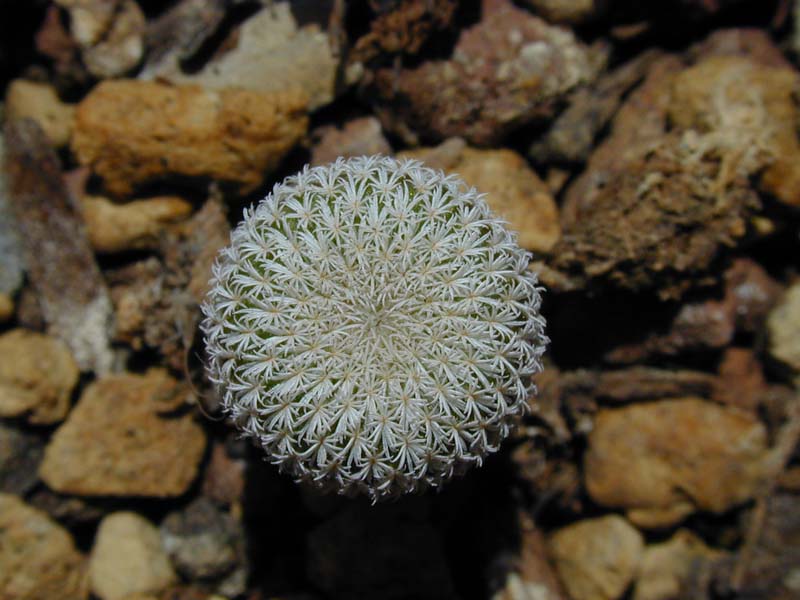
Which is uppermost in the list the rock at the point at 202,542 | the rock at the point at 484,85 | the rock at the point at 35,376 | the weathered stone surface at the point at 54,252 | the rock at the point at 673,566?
the rock at the point at 484,85

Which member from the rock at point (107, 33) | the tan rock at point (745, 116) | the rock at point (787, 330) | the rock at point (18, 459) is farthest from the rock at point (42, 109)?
the rock at point (787, 330)

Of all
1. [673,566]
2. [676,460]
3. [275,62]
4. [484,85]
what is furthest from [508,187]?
[673,566]

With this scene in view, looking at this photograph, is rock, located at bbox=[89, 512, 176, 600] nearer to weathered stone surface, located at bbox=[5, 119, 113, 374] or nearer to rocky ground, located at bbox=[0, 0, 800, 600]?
rocky ground, located at bbox=[0, 0, 800, 600]

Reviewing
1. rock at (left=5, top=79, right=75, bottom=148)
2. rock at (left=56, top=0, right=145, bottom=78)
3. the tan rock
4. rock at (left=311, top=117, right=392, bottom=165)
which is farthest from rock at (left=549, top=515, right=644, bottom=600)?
rock at (left=5, top=79, right=75, bottom=148)

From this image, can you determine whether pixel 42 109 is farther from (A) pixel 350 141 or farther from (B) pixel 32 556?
(B) pixel 32 556

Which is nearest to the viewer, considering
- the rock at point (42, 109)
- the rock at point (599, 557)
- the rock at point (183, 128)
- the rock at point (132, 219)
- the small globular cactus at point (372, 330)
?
the small globular cactus at point (372, 330)

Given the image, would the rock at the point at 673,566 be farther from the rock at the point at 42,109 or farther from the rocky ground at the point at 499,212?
the rock at the point at 42,109
